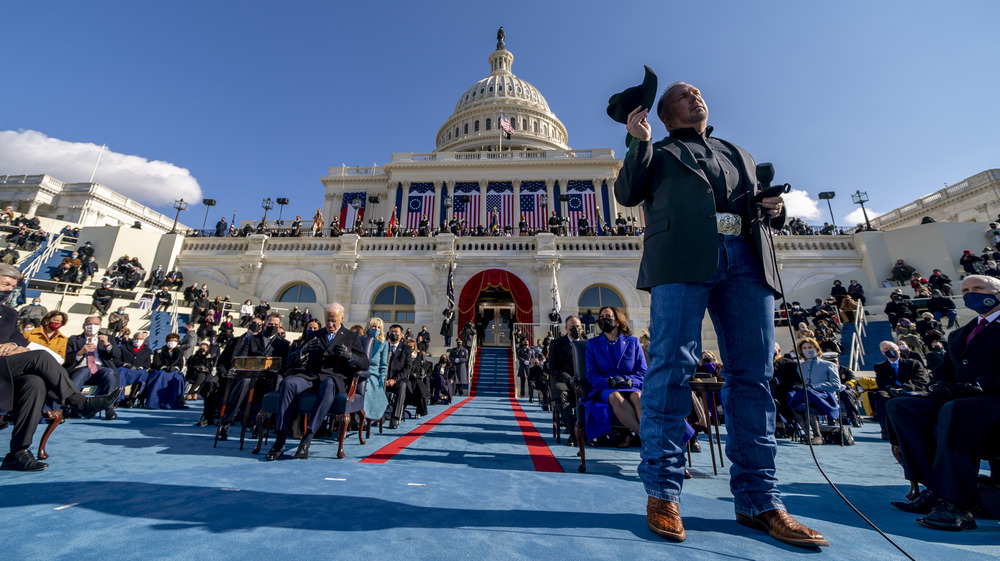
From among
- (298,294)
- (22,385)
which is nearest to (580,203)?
(298,294)

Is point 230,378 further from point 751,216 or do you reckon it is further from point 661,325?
point 751,216

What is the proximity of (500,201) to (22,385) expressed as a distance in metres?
29.4

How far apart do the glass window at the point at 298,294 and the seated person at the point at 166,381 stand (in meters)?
11.8

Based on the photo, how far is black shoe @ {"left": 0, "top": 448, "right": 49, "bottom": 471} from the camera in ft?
9.77

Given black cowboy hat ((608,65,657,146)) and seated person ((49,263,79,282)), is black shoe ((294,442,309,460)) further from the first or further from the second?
seated person ((49,263,79,282))

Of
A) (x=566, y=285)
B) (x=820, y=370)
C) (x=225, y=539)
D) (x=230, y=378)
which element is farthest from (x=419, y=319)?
(x=225, y=539)

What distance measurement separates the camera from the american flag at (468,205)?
1212 inches

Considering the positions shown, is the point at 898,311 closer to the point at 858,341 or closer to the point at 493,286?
the point at 858,341

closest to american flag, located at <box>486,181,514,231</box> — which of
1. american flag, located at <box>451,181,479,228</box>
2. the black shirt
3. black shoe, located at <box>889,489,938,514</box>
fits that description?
american flag, located at <box>451,181,479,228</box>

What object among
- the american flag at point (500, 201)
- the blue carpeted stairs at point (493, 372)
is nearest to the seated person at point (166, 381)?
the blue carpeted stairs at point (493, 372)

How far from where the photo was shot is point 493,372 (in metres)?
16.5

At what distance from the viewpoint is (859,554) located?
173 centimetres

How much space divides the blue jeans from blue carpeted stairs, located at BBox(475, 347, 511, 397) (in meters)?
12.7

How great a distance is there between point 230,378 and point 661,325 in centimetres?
569
